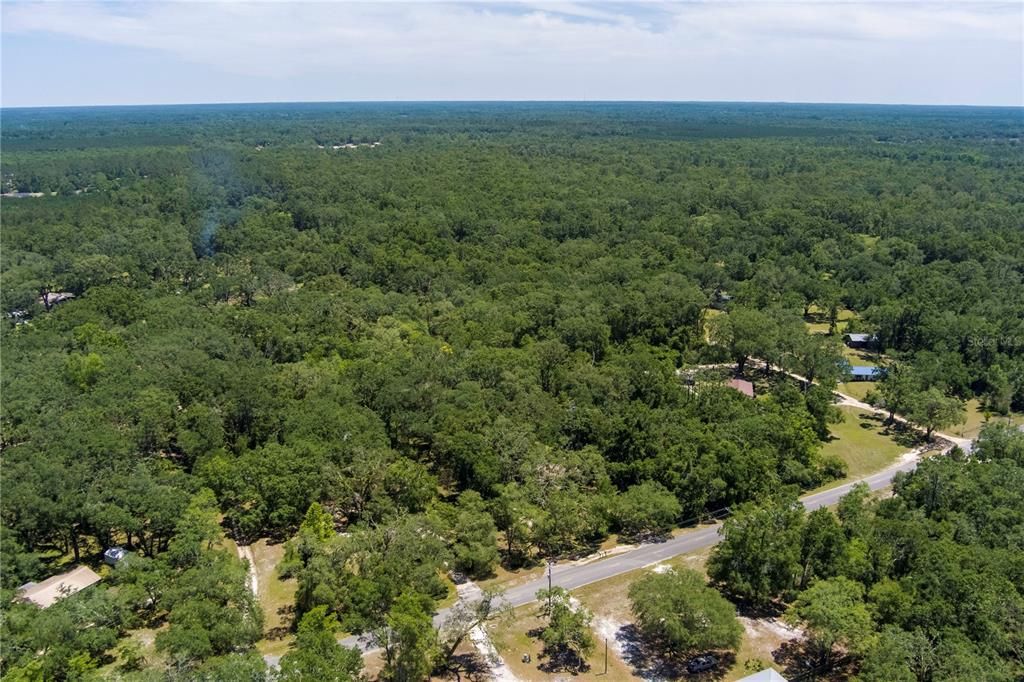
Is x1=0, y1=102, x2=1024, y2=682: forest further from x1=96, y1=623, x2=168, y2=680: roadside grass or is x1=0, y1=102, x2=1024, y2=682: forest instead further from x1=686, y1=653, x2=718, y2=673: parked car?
x1=686, y1=653, x2=718, y2=673: parked car

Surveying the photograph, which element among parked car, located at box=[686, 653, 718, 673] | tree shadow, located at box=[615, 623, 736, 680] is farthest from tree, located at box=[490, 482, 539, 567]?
parked car, located at box=[686, 653, 718, 673]

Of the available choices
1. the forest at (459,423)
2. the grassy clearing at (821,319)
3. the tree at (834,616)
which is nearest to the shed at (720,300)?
the forest at (459,423)

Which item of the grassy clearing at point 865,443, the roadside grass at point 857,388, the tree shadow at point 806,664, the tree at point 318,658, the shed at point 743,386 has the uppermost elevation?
the shed at point 743,386

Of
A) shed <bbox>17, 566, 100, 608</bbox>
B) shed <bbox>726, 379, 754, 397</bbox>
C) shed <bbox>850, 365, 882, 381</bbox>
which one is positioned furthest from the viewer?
shed <bbox>850, 365, 882, 381</bbox>

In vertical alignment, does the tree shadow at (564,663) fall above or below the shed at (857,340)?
below

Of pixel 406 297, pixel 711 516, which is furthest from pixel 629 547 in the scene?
pixel 406 297

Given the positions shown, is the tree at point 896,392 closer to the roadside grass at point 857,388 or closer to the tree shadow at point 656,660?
the roadside grass at point 857,388
